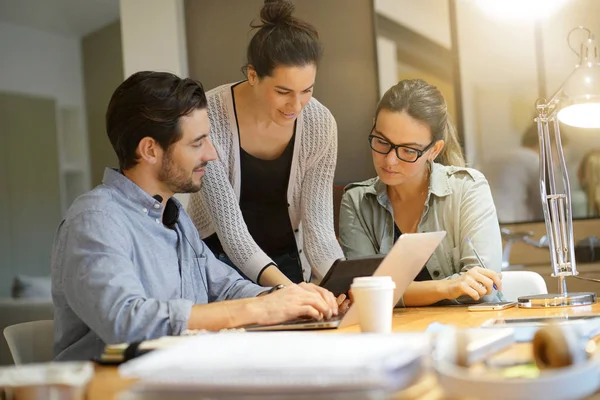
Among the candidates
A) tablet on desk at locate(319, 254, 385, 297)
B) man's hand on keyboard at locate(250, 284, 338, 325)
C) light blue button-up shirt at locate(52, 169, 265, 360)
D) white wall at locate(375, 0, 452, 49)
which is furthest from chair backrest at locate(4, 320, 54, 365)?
white wall at locate(375, 0, 452, 49)

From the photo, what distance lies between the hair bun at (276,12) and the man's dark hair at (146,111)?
1.72ft

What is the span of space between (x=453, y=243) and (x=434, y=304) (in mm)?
296

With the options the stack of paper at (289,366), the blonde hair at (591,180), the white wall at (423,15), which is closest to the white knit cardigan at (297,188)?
the white wall at (423,15)

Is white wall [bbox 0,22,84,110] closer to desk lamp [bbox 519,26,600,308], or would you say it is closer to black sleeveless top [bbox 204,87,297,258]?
black sleeveless top [bbox 204,87,297,258]

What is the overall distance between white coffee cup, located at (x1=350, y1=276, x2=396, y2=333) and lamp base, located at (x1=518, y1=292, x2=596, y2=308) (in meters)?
0.70

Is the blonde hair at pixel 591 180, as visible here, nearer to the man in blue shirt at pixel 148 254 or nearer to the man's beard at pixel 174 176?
the man in blue shirt at pixel 148 254

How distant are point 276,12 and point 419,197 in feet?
2.39

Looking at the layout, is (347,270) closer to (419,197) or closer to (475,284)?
(475,284)

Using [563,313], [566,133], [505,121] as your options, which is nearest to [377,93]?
[505,121]

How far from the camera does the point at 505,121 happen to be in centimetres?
354

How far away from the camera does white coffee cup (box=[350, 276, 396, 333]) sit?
1.34 meters

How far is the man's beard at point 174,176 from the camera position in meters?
1.99

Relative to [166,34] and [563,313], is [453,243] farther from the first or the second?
[166,34]

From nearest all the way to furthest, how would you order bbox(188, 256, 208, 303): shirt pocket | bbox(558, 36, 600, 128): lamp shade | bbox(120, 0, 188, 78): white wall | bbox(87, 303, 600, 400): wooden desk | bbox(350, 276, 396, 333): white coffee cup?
bbox(87, 303, 600, 400): wooden desk → bbox(350, 276, 396, 333): white coffee cup → bbox(188, 256, 208, 303): shirt pocket → bbox(558, 36, 600, 128): lamp shade → bbox(120, 0, 188, 78): white wall
